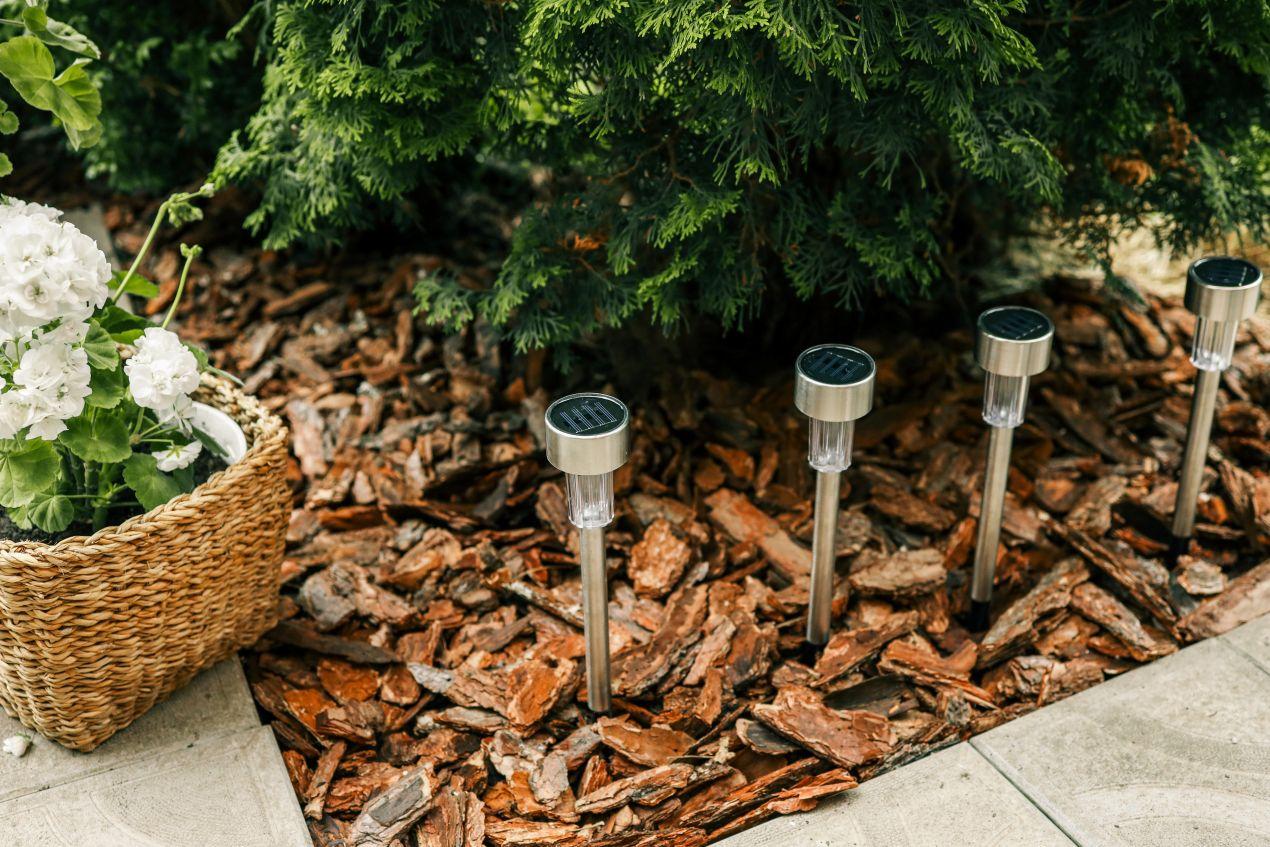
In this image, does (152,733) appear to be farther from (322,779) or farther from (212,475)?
(212,475)

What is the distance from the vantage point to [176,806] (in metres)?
2.48

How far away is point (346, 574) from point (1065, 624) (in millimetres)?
1929

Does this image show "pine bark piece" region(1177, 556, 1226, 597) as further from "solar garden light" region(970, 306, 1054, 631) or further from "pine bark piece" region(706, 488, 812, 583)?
"pine bark piece" region(706, 488, 812, 583)

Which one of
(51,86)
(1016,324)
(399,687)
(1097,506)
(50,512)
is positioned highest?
(51,86)

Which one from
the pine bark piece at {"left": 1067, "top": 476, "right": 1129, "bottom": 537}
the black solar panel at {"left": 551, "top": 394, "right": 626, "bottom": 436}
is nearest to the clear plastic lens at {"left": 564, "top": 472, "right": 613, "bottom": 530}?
the black solar panel at {"left": 551, "top": 394, "right": 626, "bottom": 436}

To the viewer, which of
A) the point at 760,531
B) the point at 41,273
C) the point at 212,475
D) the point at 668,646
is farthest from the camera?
the point at 760,531

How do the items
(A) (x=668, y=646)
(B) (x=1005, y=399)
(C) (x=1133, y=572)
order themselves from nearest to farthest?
(B) (x=1005, y=399), (A) (x=668, y=646), (C) (x=1133, y=572)

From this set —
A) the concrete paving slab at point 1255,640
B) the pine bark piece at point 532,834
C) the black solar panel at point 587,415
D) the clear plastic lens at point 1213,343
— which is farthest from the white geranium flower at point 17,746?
the clear plastic lens at point 1213,343

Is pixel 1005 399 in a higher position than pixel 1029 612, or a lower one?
higher

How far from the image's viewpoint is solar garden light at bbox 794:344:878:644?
2504 mm

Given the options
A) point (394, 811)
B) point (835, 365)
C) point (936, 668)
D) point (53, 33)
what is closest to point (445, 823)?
point (394, 811)

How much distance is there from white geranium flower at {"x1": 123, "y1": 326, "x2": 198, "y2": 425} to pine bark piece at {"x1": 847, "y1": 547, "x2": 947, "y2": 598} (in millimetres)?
1748

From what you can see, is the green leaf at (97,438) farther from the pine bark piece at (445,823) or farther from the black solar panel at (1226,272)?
the black solar panel at (1226,272)

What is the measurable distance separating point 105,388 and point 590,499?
3.48 ft
